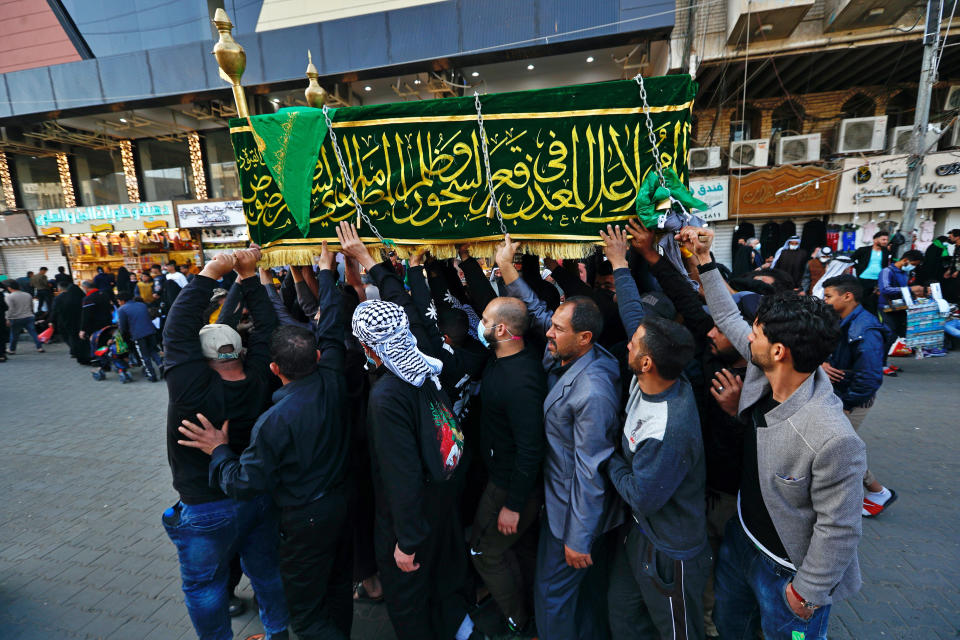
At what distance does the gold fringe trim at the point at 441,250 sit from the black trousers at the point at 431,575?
4.85 feet

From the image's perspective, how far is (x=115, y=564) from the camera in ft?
11.3

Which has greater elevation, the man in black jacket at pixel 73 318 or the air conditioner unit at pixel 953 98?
the air conditioner unit at pixel 953 98

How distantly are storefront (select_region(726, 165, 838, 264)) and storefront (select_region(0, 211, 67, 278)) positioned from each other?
83.6 feet

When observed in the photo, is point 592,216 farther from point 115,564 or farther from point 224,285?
point 115,564

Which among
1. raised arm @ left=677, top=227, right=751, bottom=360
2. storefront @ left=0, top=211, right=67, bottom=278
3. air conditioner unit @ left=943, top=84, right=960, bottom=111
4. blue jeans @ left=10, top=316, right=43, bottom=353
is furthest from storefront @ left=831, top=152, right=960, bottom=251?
storefront @ left=0, top=211, right=67, bottom=278

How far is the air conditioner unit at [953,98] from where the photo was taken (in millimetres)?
10969

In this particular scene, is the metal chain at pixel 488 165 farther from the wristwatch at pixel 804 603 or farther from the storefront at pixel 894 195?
the storefront at pixel 894 195

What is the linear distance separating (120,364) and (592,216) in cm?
995

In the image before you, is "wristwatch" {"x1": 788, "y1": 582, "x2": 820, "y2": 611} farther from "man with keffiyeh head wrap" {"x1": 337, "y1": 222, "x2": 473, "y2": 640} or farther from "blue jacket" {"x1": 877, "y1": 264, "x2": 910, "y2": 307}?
"blue jacket" {"x1": 877, "y1": 264, "x2": 910, "y2": 307}

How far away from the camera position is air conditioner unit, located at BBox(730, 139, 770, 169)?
38.1 feet

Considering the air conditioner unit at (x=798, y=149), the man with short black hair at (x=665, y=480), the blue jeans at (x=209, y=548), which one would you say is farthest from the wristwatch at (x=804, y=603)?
the air conditioner unit at (x=798, y=149)

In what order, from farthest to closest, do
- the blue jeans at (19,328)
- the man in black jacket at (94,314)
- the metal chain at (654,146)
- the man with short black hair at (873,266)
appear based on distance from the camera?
the blue jeans at (19,328) < the man in black jacket at (94,314) < the man with short black hair at (873,266) < the metal chain at (654,146)

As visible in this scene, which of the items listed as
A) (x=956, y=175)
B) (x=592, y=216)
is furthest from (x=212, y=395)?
(x=956, y=175)

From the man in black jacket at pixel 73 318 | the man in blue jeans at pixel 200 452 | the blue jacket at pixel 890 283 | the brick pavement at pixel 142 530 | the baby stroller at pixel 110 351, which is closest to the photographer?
the man in blue jeans at pixel 200 452
